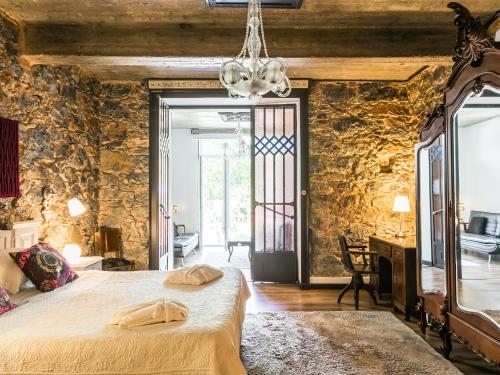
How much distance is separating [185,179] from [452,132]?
6.52 meters

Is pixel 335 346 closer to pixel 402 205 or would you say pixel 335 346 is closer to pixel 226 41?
pixel 402 205

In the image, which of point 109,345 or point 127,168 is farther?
point 127,168

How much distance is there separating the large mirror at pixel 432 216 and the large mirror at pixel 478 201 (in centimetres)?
27

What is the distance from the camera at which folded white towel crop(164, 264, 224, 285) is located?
2787 mm

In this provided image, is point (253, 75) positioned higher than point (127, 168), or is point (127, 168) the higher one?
point (253, 75)

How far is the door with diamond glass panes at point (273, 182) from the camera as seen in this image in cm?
540

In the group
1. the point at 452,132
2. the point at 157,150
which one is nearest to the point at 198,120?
the point at 157,150

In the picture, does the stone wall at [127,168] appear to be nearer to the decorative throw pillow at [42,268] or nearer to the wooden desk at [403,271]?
the decorative throw pillow at [42,268]

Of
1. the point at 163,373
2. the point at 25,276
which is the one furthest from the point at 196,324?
the point at 25,276

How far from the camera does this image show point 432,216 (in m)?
3.25

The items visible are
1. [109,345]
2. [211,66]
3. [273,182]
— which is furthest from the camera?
[273,182]

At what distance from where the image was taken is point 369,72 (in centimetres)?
479

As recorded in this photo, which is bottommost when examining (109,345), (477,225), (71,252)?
(109,345)

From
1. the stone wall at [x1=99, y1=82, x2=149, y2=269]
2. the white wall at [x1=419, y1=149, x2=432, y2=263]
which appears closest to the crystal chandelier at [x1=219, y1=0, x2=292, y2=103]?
the white wall at [x1=419, y1=149, x2=432, y2=263]
